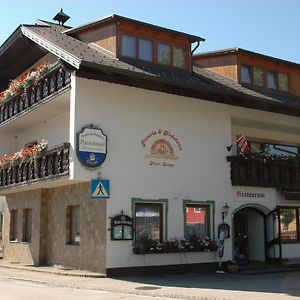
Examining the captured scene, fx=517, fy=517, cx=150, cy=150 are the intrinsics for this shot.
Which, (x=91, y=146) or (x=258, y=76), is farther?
(x=258, y=76)

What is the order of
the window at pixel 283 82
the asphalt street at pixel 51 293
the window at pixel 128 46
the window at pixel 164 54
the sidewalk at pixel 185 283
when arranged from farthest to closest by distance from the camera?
1. the window at pixel 283 82
2. the window at pixel 164 54
3. the window at pixel 128 46
4. the sidewalk at pixel 185 283
5. the asphalt street at pixel 51 293

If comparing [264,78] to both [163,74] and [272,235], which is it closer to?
[163,74]

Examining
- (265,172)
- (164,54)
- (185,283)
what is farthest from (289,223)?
(164,54)

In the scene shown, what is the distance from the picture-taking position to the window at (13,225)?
80.5 ft

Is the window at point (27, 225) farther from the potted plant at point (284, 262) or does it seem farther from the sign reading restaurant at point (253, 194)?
the potted plant at point (284, 262)

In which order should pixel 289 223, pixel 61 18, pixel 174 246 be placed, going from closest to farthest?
pixel 174 246, pixel 289 223, pixel 61 18

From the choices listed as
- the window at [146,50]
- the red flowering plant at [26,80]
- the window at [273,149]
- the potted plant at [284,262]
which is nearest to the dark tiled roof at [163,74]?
the window at [146,50]

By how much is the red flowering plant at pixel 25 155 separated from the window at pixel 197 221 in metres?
5.66

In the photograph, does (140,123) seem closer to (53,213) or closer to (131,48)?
(131,48)

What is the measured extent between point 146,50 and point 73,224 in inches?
278

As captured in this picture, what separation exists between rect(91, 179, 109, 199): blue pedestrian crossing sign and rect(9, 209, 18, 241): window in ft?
30.8

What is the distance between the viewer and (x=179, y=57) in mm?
20125

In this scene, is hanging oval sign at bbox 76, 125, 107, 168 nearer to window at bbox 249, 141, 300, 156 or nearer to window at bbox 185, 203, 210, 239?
window at bbox 185, 203, 210, 239

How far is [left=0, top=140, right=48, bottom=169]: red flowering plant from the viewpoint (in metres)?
18.5
